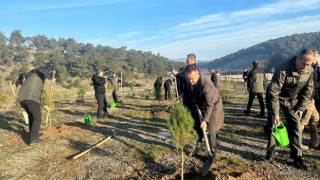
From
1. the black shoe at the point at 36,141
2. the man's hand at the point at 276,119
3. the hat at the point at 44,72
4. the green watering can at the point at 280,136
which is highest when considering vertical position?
the hat at the point at 44,72

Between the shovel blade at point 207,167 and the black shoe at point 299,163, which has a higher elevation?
the shovel blade at point 207,167

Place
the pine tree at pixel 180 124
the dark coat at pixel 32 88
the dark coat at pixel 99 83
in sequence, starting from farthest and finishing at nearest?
the dark coat at pixel 99 83 → the dark coat at pixel 32 88 → the pine tree at pixel 180 124

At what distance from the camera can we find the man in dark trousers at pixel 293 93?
504 cm

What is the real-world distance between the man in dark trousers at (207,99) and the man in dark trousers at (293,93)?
2.93 feet

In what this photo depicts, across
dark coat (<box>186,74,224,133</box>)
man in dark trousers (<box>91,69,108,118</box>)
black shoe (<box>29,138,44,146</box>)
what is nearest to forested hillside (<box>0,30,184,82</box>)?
man in dark trousers (<box>91,69,108,118</box>)

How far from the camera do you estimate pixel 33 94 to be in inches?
301

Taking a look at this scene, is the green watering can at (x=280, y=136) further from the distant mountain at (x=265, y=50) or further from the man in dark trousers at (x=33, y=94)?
the distant mountain at (x=265, y=50)

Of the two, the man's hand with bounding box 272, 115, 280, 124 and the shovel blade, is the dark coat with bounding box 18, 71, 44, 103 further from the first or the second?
the man's hand with bounding box 272, 115, 280, 124

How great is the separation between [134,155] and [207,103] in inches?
96.4

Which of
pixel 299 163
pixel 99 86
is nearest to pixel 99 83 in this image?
A: pixel 99 86

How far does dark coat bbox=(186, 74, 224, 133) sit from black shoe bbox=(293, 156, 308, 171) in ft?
4.91

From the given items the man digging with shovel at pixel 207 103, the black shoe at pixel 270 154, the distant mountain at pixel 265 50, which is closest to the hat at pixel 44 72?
the man digging with shovel at pixel 207 103

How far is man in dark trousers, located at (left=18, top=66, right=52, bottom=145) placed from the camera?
7.61 metres

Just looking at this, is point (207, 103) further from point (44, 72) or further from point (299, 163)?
point (44, 72)
